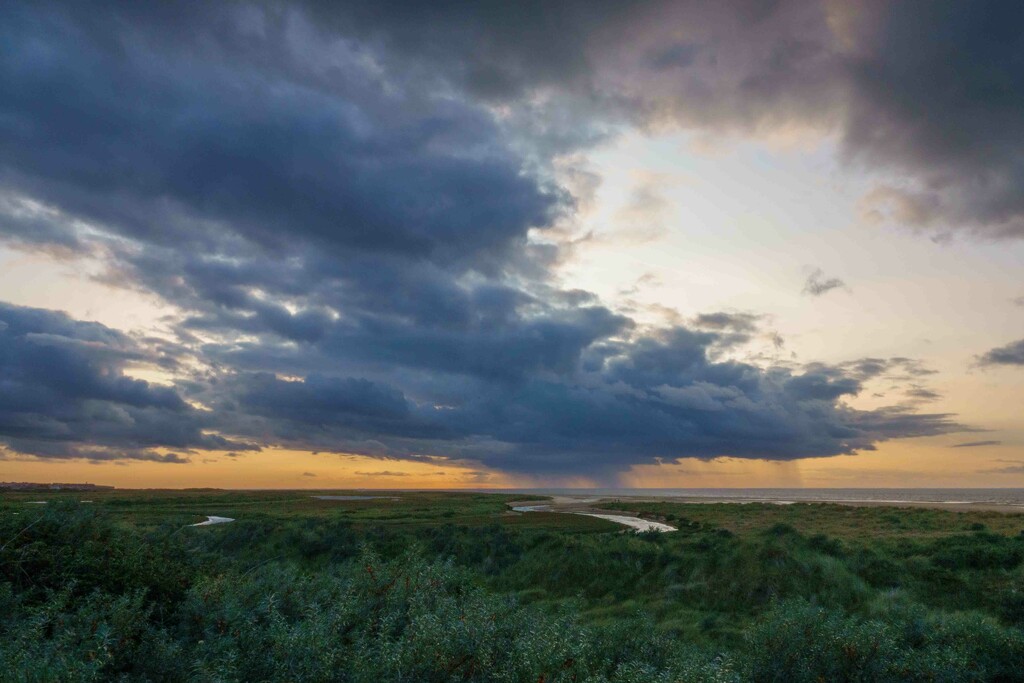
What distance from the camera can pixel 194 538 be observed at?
32.8m

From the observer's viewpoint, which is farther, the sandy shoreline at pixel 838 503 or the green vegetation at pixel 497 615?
the sandy shoreline at pixel 838 503

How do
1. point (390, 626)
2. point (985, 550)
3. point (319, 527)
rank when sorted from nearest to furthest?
point (390, 626)
point (985, 550)
point (319, 527)

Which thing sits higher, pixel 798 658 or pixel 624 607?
pixel 798 658

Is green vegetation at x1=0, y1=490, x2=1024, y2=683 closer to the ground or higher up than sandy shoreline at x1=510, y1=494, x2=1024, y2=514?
higher up

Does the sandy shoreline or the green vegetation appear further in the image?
the sandy shoreline

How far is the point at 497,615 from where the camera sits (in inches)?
509

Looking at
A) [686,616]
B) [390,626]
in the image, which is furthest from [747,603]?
[390,626]

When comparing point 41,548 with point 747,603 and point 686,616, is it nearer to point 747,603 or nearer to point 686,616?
point 686,616

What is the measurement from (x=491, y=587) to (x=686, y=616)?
1032 centimetres

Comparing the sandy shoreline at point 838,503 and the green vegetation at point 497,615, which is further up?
the green vegetation at point 497,615

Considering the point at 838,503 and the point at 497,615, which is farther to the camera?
the point at 838,503

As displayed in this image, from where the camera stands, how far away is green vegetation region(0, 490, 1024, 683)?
33.0ft

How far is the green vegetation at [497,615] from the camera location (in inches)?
396

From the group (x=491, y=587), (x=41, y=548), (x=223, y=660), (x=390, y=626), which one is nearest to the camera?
(x=223, y=660)
